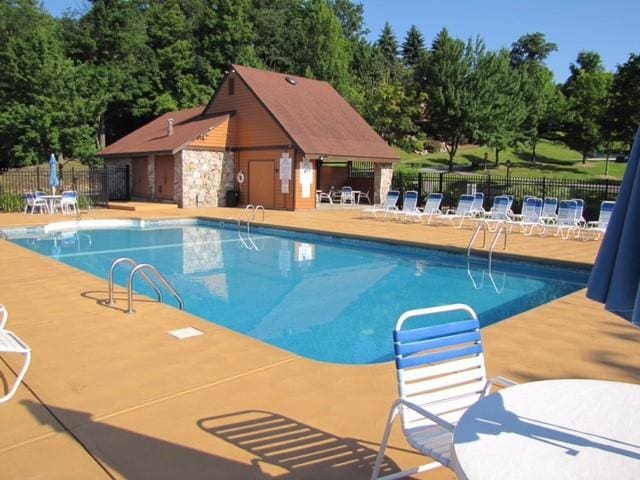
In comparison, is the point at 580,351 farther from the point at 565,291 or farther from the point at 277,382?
the point at 565,291

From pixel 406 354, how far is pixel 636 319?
1073 mm

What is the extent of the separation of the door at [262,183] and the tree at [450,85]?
20107 millimetres

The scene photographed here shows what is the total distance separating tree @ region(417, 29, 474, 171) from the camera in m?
38.1

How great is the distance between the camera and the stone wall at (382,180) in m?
24.8

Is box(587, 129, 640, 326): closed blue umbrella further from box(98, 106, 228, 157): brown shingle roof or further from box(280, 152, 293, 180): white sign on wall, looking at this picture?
box(98, 106, 228, 157): brown shingle roof

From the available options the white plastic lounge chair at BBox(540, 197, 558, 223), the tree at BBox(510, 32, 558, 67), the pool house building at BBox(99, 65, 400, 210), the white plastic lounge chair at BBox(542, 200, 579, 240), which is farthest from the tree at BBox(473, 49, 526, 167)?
the tree at BBox(510, 32, 558, 67)

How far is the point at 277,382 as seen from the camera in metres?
4.44

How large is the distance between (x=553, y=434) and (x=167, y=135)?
83.5 ft

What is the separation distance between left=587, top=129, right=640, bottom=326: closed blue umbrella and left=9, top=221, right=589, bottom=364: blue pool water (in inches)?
178

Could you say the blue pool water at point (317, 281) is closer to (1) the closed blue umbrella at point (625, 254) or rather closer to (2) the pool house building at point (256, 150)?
(1) the closed blue umbrella at point (625, 254)

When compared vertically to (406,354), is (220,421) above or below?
below

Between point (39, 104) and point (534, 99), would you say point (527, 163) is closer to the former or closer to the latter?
point (534, 99)

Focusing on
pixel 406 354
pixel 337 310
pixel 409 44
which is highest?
pixel 409 44

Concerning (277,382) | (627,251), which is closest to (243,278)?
(277,382)
